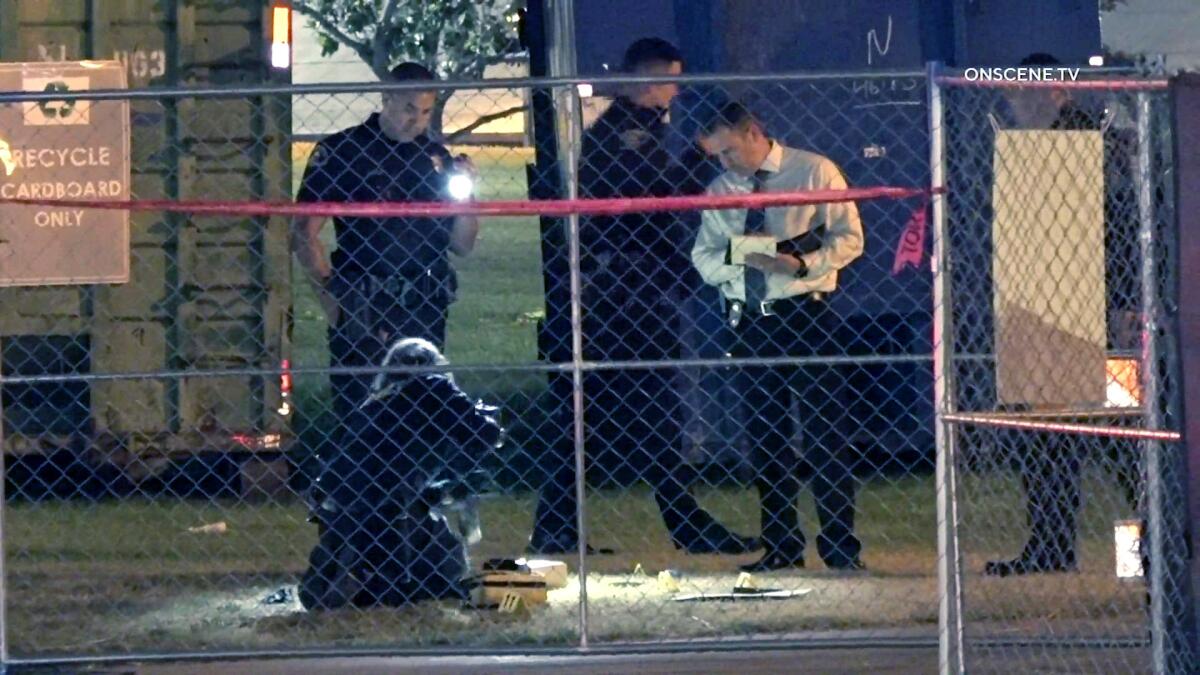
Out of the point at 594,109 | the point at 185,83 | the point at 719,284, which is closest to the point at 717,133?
the point at 719,284

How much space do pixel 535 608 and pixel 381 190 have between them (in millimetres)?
1911

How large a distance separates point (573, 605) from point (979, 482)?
1.87 m

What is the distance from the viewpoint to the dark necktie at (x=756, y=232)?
359 inches

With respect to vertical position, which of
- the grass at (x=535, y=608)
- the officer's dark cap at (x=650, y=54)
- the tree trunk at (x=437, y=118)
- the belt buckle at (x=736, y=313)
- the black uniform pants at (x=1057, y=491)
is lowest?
the grass at (x=535, y=608)

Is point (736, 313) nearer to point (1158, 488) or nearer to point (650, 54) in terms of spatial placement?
point (650, 54)

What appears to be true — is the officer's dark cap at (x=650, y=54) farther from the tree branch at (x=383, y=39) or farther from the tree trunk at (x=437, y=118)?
the tree branch at (x=383, y=39)

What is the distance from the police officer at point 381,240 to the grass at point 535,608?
3.55ft

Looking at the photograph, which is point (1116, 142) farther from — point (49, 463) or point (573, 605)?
point (49, 463)

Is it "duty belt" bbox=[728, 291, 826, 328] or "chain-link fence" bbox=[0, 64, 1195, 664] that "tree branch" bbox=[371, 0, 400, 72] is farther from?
"duty belt" bbox=[728, 291, 826, 328]

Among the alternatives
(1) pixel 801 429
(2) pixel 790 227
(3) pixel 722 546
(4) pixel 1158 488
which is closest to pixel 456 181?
(2) pixel 790 227

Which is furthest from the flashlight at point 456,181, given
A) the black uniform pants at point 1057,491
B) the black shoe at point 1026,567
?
the black shoe at point 1026,567

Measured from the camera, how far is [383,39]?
2441cm

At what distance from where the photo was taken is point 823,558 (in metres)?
9.17

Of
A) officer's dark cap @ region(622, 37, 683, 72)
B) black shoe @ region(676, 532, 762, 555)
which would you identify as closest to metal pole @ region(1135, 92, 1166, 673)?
black shoe @ region(676, 532, 762, 555)
